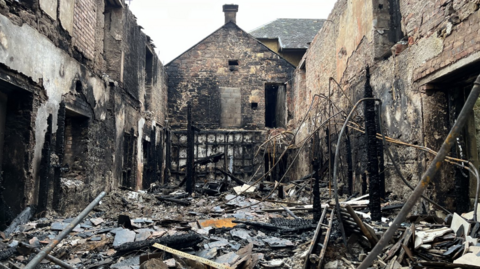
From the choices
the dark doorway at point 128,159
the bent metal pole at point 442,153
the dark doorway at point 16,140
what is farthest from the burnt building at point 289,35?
the bent metal pole at point 442,153

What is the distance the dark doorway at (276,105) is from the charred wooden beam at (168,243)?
1386 cm

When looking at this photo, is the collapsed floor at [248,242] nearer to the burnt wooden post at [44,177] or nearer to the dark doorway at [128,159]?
the burnt wooden post at [44,177]

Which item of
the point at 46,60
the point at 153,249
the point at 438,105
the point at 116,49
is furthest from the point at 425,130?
the point at 116,49

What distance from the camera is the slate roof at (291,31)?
21153mm

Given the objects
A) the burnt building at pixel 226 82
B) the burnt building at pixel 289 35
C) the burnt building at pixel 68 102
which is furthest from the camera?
the burnt building at pixel 289 35

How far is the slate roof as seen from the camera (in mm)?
21153

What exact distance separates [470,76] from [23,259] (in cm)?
609

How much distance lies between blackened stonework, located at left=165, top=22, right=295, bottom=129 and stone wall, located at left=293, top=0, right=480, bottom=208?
896 cm

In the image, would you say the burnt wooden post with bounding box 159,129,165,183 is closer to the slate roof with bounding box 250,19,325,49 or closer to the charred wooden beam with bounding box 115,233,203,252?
the charred wooden beam with bounding box 115,233,203,252

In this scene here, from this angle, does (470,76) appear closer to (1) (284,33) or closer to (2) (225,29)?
(2) (225,29)

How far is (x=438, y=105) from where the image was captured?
5.30 meters

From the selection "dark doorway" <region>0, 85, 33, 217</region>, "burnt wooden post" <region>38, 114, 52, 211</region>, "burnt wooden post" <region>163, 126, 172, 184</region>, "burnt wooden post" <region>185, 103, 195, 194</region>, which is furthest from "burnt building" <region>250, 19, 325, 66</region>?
"dark doorway" <region>0, 85, 33, 217</region>

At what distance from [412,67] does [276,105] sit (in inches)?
586

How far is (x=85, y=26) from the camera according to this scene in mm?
7051
